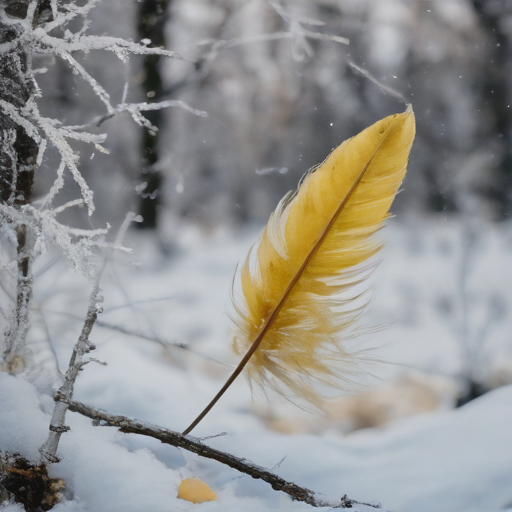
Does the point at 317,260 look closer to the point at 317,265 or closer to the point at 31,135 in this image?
the point at 317,265

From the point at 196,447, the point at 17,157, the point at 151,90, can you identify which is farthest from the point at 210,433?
the point at 151,90

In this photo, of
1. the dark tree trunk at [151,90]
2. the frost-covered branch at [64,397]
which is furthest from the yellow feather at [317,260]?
the dark tree trunk at [151,90]

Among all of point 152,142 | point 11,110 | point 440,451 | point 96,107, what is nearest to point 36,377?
point 11,110

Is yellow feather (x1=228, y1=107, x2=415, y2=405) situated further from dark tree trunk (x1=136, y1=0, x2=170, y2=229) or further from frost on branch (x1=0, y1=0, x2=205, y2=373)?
dark tree trunk (x1=136, y1=0, x2=170, y2=229)

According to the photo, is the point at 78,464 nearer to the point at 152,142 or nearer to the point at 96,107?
the point at 96,107

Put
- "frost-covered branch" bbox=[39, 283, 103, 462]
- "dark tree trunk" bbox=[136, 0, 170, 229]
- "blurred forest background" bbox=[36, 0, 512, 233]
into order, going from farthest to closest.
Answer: "blurred forest background" bbox=[36, 0, 512, 233], "dark tree trunk" bbox=[136, 0, 170, 229], "frost-covered branch" bbox=[39, 283, 103, 462]

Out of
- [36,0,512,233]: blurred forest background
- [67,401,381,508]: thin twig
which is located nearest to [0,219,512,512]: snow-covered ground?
[67,401,381,508]: thin twig

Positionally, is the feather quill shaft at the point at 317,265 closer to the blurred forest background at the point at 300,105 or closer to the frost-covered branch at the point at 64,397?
the frost-covered branch at the point at 64,397
